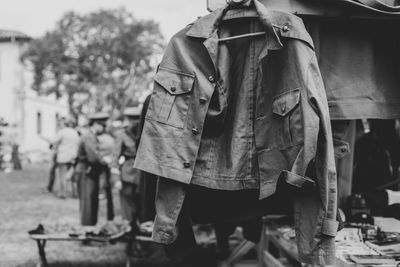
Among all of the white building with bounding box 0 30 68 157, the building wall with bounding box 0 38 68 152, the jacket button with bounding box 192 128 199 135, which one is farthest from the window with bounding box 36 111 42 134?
the jacket button with bounding box 192 128 199 135

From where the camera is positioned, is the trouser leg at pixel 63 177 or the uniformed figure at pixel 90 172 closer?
the uniformed figure at pixel 90 172

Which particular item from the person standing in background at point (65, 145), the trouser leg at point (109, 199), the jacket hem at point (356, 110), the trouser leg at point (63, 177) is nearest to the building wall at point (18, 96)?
the trouser leg at point (63, 177)

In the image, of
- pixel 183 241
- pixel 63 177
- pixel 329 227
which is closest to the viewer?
pixel 329 227

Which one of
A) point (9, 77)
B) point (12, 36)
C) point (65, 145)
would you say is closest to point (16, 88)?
point (9, 77)

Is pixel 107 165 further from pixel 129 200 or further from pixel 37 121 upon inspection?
pixel 37 121

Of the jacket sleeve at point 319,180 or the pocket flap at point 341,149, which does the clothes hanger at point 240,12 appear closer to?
the jacket sleeve at point 319,180

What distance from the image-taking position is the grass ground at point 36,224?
278 inches

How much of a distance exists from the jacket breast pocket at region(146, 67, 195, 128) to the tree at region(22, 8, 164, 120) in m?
30.1

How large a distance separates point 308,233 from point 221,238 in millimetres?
3228

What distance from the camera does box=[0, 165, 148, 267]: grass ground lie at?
7.07 metres

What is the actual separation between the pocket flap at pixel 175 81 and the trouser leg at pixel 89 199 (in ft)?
20.9

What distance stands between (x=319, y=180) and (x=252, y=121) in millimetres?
537

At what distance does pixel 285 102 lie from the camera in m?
2.69

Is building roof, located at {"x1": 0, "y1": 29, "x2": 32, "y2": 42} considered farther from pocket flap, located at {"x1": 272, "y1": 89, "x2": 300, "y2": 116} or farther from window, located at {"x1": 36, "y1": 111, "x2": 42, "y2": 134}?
pocket flap, located at {"x1": 272, "y1": 89, "x2": 300, "y2": 116}
